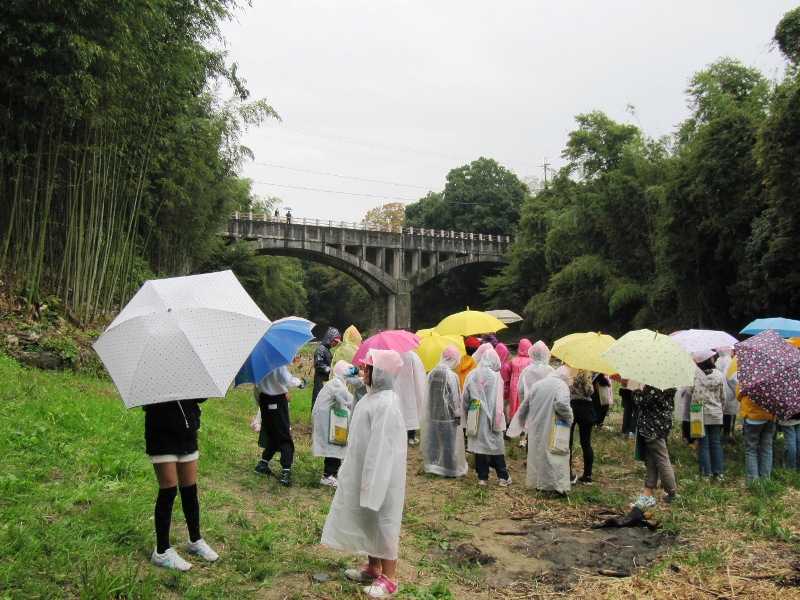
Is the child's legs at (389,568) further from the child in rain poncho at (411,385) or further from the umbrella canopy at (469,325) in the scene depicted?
the umbrella canopy at (469,325)

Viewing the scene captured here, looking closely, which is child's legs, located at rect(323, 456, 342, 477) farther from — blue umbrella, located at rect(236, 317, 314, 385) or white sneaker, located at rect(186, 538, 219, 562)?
white sneaker, located at rect(186, 538, 219, 562)

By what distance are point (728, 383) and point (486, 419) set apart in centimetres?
326

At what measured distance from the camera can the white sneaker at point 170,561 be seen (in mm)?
3781

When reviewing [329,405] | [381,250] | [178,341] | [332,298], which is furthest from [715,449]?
[332,298]

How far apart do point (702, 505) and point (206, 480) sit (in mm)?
4429

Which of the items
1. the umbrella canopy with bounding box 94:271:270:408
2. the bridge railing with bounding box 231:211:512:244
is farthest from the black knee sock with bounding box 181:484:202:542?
the bridge railing with bounding box 231:211:512:244

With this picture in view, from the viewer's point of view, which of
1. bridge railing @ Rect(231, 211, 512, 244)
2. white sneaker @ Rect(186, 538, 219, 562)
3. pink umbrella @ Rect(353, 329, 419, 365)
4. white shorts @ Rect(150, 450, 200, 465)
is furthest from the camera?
bridge railing @ Rect(231, 211, 512, 244)

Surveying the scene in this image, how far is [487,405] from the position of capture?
6.98 meters

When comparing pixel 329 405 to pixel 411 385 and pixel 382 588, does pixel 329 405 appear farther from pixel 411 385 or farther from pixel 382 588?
pixel 382 588

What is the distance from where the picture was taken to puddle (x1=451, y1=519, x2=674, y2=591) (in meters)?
4.44

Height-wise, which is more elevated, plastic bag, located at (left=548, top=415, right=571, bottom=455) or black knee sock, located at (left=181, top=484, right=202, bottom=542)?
plastic bag, located at (left=548, top=415, right=571, bottom=455)

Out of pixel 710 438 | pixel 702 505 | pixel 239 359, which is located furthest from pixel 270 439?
pixel 710 438

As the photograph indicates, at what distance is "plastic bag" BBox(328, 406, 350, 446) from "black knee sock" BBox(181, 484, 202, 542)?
2.17 m

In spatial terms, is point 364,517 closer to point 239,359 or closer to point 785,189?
point 239,359
